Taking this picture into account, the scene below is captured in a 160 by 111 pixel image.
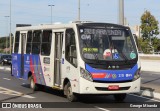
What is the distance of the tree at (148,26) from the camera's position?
7850 cm

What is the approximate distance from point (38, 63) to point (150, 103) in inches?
207

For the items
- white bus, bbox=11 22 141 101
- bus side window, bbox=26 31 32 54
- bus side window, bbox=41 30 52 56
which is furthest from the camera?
bus side window, bbox=26 31 32 54

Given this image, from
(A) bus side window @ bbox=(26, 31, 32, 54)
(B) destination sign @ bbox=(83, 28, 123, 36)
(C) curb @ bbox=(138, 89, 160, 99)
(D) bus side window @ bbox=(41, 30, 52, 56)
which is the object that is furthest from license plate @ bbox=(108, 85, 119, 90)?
(A) bus side window @ bbox=(26, 31, 32, 54)

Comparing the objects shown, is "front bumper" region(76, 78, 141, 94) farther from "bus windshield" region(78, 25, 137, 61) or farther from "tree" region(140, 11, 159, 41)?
"tree" region(140, 11, 159, 41)

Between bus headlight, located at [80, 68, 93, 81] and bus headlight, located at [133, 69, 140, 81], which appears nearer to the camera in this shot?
bus headlight, located at [80, 68, 93, 81]

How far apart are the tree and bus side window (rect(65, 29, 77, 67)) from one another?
6542cm

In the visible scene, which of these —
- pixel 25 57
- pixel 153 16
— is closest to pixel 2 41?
pixel 153 16

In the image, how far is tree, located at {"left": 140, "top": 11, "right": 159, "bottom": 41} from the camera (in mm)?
78500

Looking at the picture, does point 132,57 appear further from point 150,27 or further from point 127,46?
point 150,27

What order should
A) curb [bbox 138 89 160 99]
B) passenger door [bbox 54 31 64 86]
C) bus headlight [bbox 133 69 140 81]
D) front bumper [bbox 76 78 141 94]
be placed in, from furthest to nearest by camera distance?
curb [bbox 138 89 160 99] → passenger door [bbox 54 31 64 86] → bus headlight [bbox 133 69 140 81] → front bumper [bbox 76 78 141 94]

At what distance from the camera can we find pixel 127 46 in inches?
544

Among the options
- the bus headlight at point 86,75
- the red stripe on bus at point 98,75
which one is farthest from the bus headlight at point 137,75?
the bus headlight at point 86,75

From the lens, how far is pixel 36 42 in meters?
17.3

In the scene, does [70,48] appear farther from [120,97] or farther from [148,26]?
[148,26]
